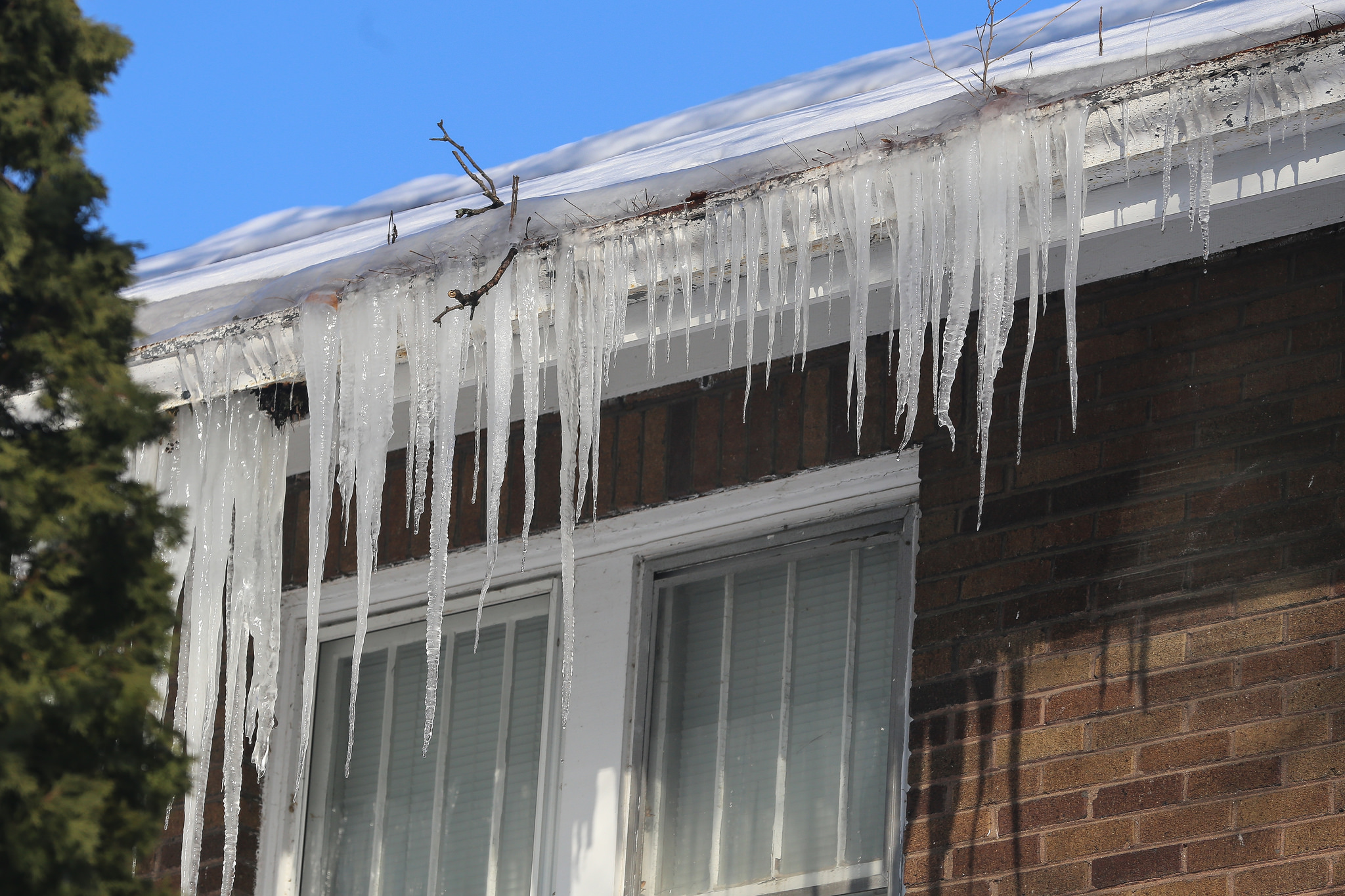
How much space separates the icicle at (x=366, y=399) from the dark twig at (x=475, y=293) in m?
0.21

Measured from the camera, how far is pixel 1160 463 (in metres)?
4.07

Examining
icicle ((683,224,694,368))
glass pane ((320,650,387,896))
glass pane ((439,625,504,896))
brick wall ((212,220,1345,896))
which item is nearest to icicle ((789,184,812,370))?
icicle ((683,224,694,368))

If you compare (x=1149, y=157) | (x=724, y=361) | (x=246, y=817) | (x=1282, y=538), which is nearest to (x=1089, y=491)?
(x=1282, y=538)

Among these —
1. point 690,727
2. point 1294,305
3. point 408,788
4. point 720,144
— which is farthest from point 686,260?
point 408,788

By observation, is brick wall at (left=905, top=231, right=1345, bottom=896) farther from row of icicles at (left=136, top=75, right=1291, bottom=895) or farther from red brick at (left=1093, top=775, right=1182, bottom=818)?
row of icicles at (left=136, top=75, right=1291, bottom=895)

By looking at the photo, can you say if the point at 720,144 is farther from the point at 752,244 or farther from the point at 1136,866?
the point at 1136,866

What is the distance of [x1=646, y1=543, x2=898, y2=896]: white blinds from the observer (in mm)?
4363

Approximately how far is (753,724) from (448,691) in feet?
3.30

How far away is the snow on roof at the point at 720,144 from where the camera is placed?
3.82 meters

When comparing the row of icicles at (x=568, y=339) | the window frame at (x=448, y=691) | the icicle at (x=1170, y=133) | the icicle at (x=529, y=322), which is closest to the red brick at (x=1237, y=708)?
the row of icicles at (x=568, y=339)

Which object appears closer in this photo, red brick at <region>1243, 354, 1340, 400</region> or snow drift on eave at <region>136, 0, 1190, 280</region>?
red brick at <region>1243, 354, 1340, 400</region>

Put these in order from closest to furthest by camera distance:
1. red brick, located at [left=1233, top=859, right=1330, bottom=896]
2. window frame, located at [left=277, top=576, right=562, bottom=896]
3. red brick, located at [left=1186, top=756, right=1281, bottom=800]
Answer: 1. red brick, located at [left=1233, top=859, right=1330, bottom=896]
2. red brick, located at [left=1186, top=756, right=1281, bottom=800]
3. window frame, located at [left=277, top=576, right=562, bottom=896]

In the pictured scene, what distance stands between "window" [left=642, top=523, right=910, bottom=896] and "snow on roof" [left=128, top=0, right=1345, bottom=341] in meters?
1.06

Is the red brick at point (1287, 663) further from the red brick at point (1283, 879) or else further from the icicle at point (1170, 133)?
the icicle at point (1170, 133)
